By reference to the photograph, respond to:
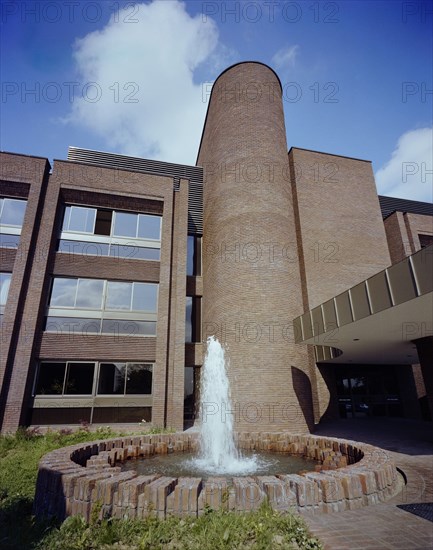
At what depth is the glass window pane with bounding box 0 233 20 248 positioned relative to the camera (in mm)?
15266

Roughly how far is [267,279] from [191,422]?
8002 millimetres

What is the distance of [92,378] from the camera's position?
14375mm

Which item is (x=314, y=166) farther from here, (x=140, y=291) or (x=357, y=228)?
(x=140, y=291)

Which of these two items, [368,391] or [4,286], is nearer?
[4,286]

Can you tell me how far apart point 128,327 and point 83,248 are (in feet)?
15.2

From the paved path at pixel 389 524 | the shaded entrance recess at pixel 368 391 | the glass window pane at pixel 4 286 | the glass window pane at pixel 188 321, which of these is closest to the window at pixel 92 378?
the glass window pane at pixel 188 321

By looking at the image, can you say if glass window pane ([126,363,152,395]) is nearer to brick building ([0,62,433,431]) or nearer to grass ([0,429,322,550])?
brick building ([0,62,433,431])

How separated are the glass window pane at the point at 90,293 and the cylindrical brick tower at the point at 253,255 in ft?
17.7

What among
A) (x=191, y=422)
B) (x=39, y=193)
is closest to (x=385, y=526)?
(x=191, y=422)

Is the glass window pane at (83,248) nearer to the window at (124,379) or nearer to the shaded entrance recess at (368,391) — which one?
the window at (124,379)

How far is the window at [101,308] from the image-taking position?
Result: 48.8ft

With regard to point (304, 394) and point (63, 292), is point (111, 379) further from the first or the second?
point (304, 394)

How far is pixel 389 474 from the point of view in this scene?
18.7 ft

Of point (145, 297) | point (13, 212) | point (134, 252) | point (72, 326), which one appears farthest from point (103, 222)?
point (72, 326)
